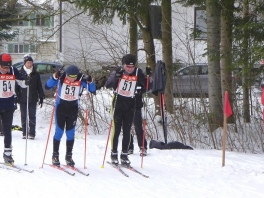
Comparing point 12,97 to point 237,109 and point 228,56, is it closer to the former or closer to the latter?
point 228,56

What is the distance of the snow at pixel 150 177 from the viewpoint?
766 cm

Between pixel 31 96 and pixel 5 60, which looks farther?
pixel 31 96

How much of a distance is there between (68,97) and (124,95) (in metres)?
0.93

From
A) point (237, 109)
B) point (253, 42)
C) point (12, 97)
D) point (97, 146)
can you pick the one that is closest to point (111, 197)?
point (12, 97)

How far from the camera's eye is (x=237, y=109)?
13648mm

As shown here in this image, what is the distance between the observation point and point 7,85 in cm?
900

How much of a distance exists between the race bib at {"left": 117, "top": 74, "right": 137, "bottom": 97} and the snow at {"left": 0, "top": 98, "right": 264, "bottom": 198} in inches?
49.6

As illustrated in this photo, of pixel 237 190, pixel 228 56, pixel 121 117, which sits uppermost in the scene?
pixel 228 56

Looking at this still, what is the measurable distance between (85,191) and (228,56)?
20.1 feet

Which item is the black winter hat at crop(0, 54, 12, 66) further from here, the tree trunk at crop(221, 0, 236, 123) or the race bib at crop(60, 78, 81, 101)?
the tree trunk at crop(221, 0, 236, 123)

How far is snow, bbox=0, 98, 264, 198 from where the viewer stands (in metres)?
7.66

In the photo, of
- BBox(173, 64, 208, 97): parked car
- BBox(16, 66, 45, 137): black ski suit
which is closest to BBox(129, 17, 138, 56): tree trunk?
BBox(173, 64, 208, 97): parked car

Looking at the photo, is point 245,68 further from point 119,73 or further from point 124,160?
point 124,160

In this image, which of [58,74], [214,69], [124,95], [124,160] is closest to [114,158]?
[124,160]
